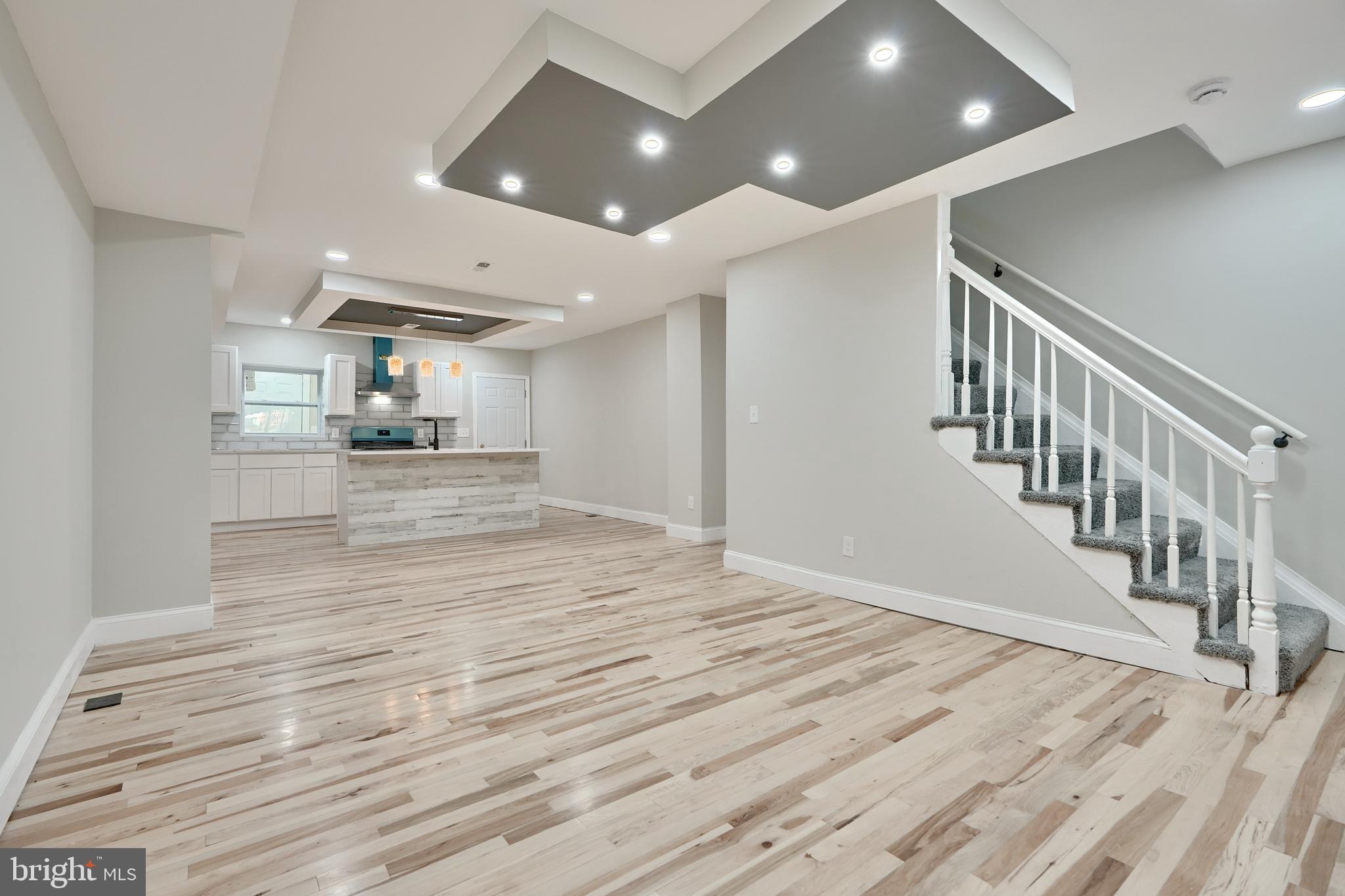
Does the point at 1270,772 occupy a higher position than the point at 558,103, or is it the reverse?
the point at 558,103

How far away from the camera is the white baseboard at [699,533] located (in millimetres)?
6188

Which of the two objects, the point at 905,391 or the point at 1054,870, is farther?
the point at 905,391

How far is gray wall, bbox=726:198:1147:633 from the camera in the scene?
11.0ft

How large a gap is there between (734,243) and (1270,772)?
12.6 ft

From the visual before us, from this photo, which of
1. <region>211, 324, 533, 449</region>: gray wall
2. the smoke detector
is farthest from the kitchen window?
the smoke detector

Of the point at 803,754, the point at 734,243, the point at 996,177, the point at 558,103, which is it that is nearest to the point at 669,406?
the point at 734,243

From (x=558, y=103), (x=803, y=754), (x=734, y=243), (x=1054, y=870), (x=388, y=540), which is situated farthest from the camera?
(x=388, y=540)

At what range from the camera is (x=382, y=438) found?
8297 millimetres

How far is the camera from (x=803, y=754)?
6.73 feet

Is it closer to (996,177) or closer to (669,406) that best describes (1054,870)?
(996,177)

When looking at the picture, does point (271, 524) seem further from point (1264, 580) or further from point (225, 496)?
point (1264, 580)

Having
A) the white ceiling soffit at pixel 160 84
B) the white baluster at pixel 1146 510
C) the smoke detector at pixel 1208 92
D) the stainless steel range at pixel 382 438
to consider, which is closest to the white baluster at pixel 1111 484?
the white baluster at pixel 1146 510

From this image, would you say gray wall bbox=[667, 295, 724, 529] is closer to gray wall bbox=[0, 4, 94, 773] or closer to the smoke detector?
the smoke detector

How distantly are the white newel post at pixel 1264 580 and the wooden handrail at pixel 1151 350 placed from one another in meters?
0.87
